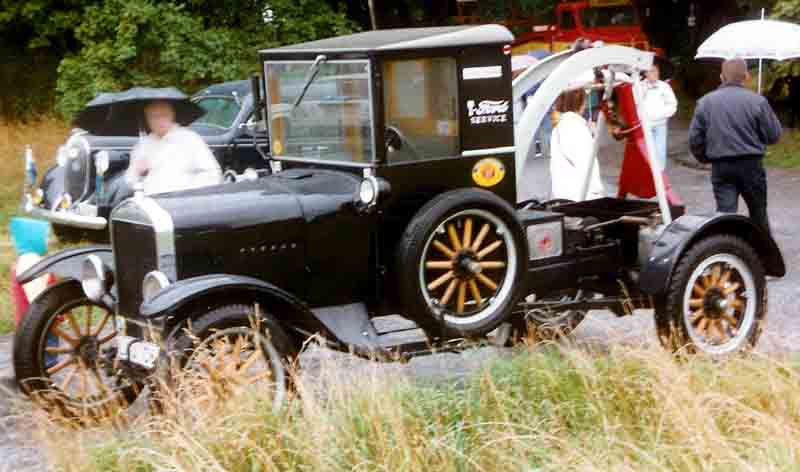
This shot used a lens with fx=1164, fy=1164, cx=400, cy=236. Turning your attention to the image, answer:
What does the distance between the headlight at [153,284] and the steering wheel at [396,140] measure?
128cm

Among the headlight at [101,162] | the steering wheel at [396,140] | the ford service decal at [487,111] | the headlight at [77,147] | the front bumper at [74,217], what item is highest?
the ford service decal at [487,111]

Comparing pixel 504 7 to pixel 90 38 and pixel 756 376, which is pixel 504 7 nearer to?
pixel 90 38

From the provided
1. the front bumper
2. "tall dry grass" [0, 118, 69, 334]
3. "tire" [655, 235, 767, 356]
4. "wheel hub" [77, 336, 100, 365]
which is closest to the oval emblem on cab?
"tire" [655, 235, 767, 356]

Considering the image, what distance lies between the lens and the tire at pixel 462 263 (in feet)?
18.3

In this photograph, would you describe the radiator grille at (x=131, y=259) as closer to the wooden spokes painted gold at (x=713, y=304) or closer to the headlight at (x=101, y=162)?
the wooden spokes painted gold at (x=713, y=304)

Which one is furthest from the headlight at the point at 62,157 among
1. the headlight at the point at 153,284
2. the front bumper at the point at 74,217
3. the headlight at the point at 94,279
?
the headlight at the point at 153,284

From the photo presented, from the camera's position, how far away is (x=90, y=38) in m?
18.7

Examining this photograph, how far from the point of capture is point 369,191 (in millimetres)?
5539

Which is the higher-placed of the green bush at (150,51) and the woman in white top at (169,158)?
the green bush at (150,51)

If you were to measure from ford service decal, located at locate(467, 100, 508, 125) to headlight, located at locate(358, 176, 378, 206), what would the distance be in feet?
2.37

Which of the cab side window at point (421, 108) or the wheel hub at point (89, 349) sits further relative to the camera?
the wheel hub at point (89, 349)

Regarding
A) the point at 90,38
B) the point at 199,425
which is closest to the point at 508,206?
the point at 199,425

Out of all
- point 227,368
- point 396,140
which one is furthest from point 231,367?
point 396,140

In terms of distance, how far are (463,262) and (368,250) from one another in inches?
18.7
